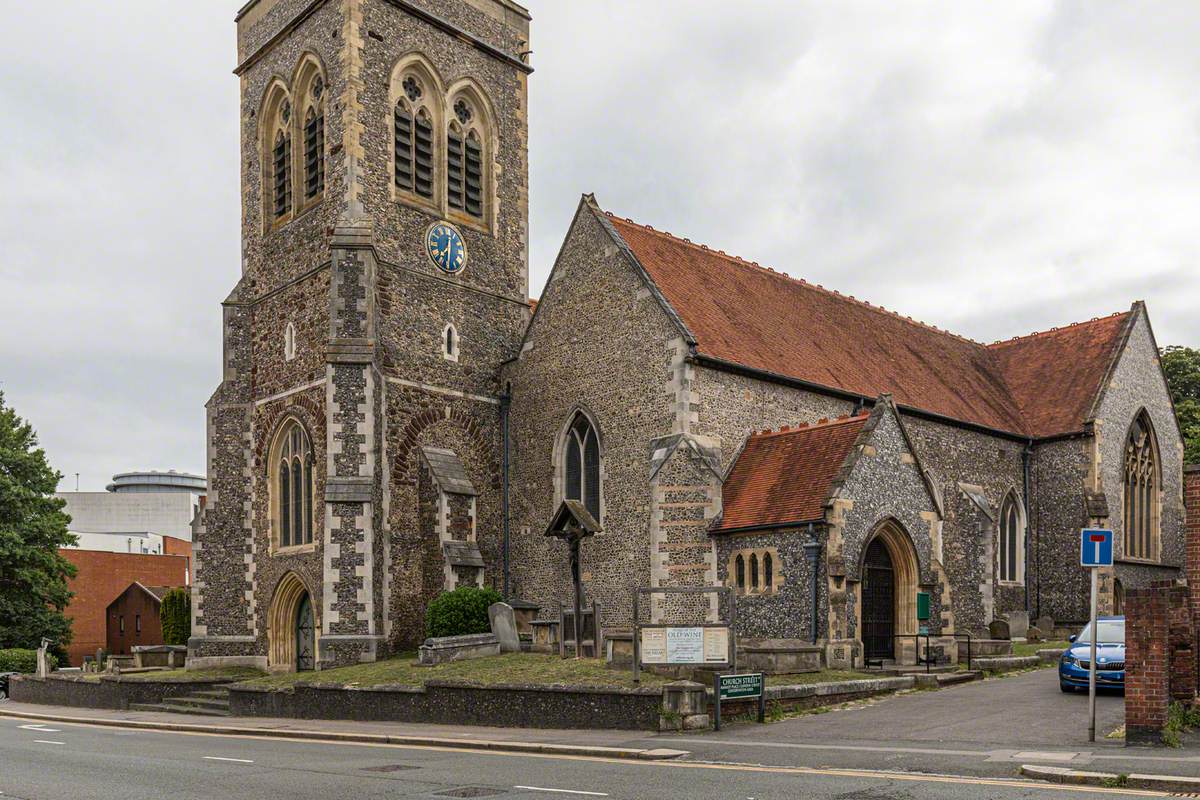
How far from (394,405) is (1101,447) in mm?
21300

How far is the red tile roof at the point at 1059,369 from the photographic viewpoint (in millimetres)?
35531

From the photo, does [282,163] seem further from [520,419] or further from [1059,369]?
[1059,369]

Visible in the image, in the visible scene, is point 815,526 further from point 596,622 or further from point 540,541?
point 540,541

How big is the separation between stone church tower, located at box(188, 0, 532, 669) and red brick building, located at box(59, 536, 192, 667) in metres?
30.6

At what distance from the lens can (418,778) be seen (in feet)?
44.3

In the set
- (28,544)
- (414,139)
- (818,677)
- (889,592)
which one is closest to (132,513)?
(28,544)

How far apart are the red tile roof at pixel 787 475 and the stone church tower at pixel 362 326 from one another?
6845mm

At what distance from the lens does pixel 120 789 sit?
495 inches

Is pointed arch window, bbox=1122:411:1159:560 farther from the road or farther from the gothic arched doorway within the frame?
the road

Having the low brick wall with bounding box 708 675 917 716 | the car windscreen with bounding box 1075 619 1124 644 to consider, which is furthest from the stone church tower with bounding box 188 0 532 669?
the car windscreen with bounding box 1075 619 1124 644

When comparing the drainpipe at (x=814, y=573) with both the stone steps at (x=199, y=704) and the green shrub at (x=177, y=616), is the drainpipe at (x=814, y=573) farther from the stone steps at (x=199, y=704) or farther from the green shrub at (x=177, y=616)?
the green shrub at (x=177, y=616)

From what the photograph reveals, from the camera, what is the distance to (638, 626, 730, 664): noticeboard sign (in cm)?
1847

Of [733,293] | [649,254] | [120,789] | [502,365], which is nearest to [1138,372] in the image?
[733,293]

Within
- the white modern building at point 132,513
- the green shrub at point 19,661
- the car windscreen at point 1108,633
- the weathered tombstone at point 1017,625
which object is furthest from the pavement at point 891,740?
the white modern building at point 132,513
